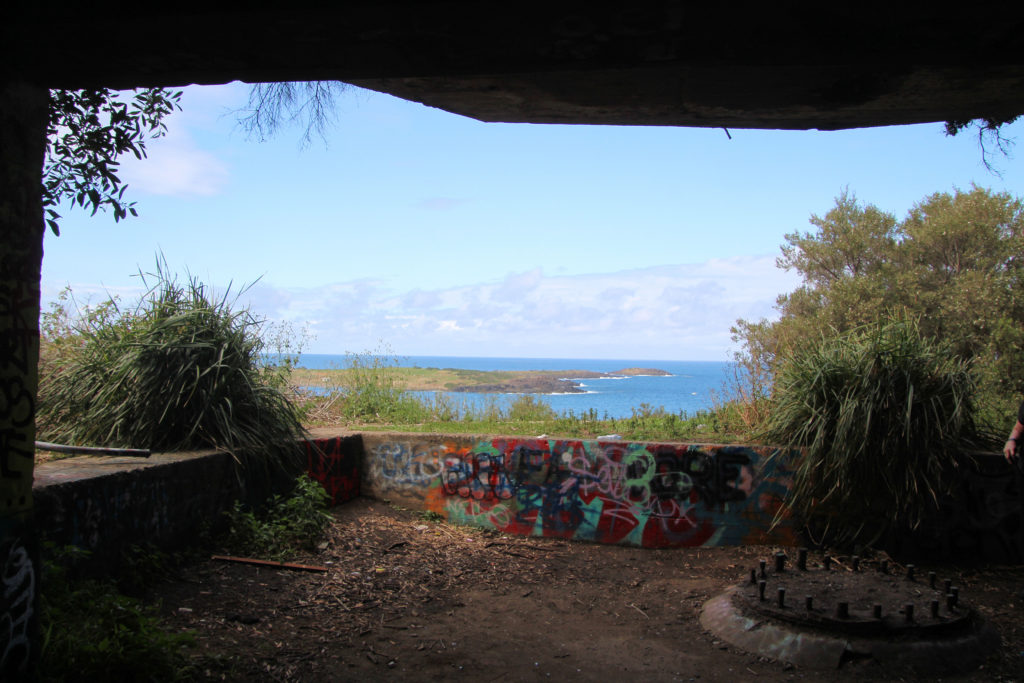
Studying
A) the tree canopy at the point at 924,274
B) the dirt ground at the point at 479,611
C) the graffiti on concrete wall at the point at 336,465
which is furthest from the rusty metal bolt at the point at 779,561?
the tree canopy at the point at 924,274

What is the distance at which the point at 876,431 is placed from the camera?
641 centimetres

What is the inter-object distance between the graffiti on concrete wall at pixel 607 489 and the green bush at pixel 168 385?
1677 millimetres

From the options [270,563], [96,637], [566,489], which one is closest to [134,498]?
[270,563]

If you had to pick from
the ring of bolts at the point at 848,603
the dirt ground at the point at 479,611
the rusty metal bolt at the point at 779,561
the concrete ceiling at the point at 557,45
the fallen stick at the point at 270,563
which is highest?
the concrete ceiling at the point at 557,45

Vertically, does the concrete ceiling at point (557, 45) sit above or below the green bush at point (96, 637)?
above

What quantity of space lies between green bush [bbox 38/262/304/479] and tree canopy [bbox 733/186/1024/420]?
437 inches

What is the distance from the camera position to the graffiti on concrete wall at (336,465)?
711 centimetres

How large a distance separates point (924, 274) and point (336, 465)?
17.6 m

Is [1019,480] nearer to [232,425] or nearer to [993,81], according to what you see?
[993,81]

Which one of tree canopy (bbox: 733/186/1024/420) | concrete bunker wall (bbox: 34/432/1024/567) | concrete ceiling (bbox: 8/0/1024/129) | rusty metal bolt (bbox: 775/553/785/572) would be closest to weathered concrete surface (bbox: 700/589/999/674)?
rusty metal bolt (bbox: 775/553/785/572)

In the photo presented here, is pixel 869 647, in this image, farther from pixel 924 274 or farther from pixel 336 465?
pixel 924 274

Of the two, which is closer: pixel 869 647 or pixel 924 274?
pixel 869 647

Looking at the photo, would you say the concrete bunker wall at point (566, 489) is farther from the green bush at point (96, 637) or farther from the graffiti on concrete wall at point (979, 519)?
the green bush at point (96, 637)

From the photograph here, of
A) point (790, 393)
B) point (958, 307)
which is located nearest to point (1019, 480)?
point (790, 393)
